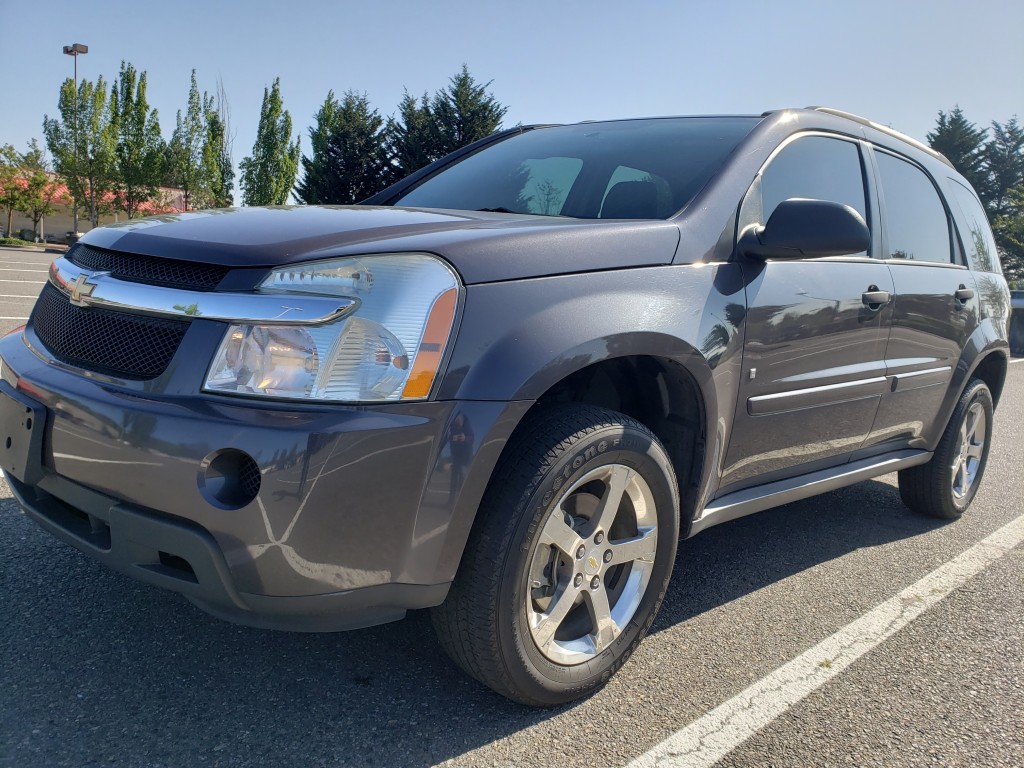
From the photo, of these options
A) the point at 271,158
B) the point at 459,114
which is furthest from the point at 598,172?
the point at 271,158

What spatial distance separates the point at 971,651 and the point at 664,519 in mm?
1269

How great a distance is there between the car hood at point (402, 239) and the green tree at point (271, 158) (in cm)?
4510

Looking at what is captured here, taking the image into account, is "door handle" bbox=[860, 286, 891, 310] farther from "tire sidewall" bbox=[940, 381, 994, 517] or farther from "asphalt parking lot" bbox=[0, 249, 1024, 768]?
"tire sidewall" bbox=[940, 381, 994, 517]

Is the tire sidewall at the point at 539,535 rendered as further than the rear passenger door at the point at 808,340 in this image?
No

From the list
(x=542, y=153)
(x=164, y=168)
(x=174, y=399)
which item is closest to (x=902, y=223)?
(x=542, y=153)

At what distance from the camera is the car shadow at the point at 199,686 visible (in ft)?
6.37

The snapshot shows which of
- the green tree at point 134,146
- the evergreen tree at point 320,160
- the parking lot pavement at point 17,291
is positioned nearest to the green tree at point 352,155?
the evergreen tree at point 320,160

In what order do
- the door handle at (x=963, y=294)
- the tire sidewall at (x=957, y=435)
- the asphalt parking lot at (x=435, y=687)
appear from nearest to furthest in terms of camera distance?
the asphalt parking lot at (x=435, y=687) → the door handle at (x=963, y=294) → the tire sidewall at (x=957, y=435)

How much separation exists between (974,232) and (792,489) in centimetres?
227

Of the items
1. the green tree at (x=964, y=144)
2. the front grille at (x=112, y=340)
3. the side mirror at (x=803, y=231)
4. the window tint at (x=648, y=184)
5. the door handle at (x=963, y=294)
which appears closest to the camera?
the front grille at (x=112, y=340)

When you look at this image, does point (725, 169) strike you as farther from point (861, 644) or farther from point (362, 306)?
point (861, 644)

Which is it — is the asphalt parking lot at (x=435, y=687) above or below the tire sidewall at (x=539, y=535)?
below

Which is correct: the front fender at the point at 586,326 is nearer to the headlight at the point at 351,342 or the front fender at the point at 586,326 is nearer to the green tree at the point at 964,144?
the headlight at the point at 351,342

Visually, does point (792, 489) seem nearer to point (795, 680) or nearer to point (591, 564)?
point (795, 680)
